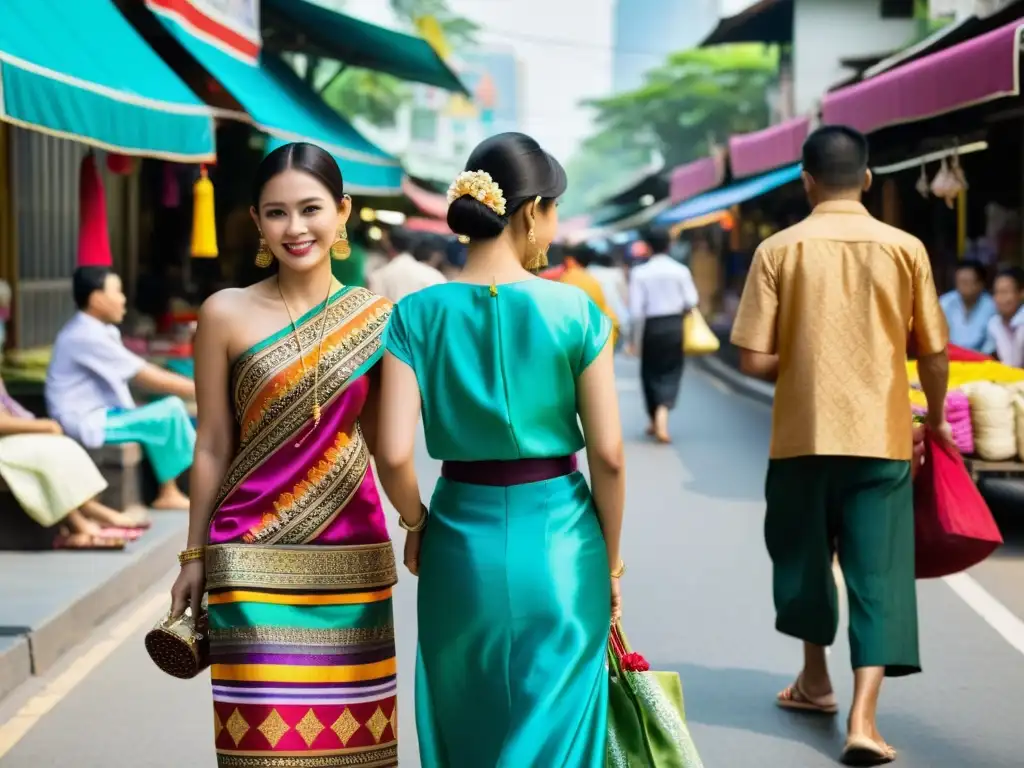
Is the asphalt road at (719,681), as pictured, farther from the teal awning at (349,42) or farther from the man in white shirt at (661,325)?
the teal awning at (349,42)

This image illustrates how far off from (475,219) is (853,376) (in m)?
2.06

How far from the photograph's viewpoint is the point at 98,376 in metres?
9.33

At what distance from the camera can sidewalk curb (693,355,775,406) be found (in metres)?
20.0

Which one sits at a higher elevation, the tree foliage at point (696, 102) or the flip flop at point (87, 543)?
the tree foliage at point (696, 102)

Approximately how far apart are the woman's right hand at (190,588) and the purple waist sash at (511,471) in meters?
0.69

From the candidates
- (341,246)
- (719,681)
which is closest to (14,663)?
(719,681)

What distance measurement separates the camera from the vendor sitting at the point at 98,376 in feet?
30.1

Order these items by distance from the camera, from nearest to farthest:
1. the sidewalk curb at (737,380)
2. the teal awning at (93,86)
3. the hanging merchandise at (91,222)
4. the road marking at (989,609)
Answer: the road marking at (989,609) → the teal awning at (93,86) → the hanging merchandise at (91,222) → the sidewalk curb at (737,380)

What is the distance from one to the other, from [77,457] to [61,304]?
7.56 meters

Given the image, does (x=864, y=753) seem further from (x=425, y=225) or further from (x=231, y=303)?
(x=425, y=225)

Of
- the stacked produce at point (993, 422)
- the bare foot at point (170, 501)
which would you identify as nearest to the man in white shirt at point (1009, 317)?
the stacked produce at point (993, 422)

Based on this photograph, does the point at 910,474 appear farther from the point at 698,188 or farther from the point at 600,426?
the point at 698,188

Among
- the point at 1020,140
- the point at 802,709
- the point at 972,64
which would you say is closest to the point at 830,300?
the point at 802,709

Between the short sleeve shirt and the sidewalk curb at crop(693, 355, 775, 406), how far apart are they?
867 centimetres
